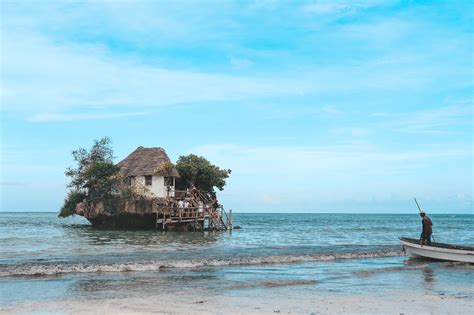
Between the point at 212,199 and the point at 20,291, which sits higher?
the point at 212,199

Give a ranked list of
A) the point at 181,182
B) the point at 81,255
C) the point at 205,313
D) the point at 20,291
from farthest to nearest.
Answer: the point at 181,182 → the point at 81,255 → the point at 20,291 → the point at 205,313

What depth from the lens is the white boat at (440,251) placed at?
20.1 meters

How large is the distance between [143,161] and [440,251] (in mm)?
26855

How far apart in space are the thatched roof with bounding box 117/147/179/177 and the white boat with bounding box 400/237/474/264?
73.2ft

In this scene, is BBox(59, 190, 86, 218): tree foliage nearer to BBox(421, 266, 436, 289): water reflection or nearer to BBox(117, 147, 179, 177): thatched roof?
BBox(117, 147, 179, 177): thatched roof

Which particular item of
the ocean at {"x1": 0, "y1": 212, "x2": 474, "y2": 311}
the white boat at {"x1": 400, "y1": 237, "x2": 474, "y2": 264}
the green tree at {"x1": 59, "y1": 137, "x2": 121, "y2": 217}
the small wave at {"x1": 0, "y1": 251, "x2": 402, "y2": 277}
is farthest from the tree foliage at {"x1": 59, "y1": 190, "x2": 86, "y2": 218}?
the white boat at {"x1": 400, "y1": 237, "x2": 474, "y2": 264}

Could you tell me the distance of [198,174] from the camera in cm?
4359

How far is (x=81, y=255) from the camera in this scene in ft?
74.9

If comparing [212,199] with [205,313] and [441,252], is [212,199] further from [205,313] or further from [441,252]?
[205,313]

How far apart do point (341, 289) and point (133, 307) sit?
622 centimetres

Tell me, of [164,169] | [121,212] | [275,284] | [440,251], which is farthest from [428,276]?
[121,212]

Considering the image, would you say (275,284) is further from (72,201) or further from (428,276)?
(72,201)

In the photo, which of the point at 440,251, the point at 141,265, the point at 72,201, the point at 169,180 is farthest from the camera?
the point at 72,201

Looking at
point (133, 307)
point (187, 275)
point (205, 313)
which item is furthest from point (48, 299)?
point (187, 275)
